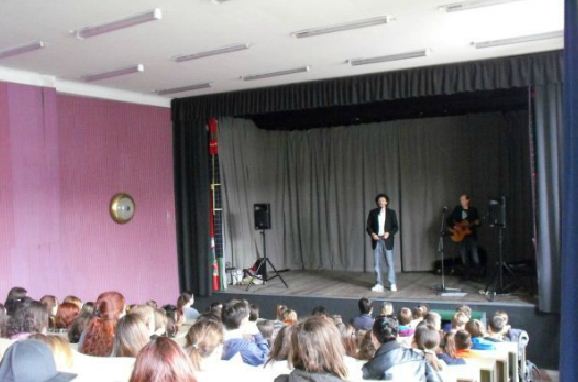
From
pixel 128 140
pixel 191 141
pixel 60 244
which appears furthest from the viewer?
pixel 191 141

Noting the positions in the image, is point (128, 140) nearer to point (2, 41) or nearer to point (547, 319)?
point (2, 41)

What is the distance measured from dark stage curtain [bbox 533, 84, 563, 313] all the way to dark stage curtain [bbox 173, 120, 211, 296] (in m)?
4.43

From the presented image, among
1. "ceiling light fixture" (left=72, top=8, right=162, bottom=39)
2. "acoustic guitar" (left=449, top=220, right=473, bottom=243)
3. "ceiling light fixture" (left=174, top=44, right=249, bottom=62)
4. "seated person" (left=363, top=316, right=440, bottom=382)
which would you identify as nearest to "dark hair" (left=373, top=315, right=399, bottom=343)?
"seated person" (left=363, top=316, right=440, bottom=382)

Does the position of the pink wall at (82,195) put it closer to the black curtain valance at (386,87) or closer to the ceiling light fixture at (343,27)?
the black curtain valance at (386,87)

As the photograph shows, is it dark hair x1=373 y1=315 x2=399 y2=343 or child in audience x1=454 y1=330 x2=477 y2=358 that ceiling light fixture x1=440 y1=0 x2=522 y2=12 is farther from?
dark hair x1=373 y1=315 x2=399 y2=343

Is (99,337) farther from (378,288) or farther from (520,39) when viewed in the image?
(378,288)

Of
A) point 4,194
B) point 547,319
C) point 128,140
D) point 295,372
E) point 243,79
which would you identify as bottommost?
point 547,319

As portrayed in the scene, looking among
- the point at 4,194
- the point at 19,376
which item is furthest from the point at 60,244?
the point at 19,376

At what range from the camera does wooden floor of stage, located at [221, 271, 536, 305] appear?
6.88m

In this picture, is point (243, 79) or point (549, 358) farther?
point (243, 79)

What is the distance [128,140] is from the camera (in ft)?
26.3

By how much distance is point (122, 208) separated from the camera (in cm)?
783

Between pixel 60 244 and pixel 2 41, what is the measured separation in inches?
101

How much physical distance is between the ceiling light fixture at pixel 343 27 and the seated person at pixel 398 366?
2840mm
